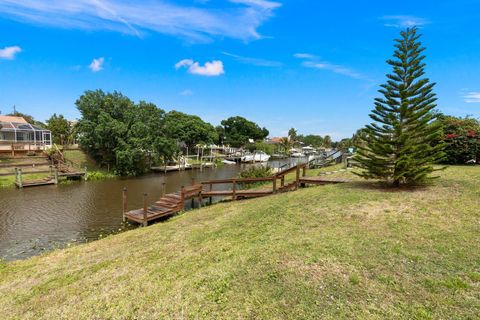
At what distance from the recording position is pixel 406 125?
9266 millimetres

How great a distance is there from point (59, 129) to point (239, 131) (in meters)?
41.9

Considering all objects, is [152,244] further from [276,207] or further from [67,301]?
[276,207]

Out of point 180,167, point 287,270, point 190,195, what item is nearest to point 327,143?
point 180,167

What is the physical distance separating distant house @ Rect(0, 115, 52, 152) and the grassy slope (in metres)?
28.0

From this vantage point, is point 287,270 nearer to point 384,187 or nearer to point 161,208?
point 384,187

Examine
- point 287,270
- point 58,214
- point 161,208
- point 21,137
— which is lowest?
point 58,214

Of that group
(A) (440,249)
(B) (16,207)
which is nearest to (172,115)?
(B) (16,207)

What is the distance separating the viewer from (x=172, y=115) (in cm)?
5444

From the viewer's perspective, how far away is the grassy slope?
3701mm

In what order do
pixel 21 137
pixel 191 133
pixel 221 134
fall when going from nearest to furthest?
1. pixel 21 137
2. pixel 191 133
3. pixel 221 134

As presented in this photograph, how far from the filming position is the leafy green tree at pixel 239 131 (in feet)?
227

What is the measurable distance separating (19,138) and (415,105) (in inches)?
1626

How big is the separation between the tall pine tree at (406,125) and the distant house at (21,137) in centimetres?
3379

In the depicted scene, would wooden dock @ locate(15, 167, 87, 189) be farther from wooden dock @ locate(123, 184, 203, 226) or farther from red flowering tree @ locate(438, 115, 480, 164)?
red flowering tree @ locate(438, 115, 480, 164)
